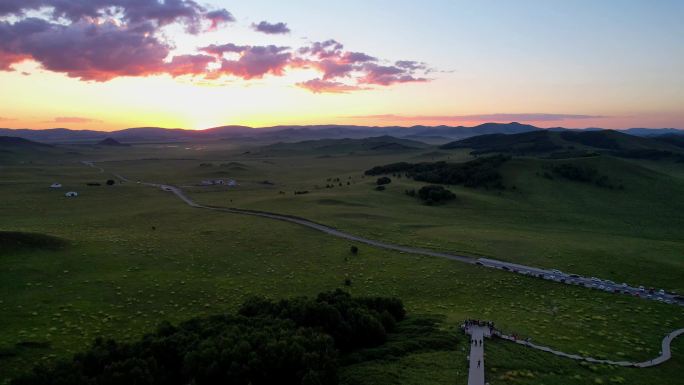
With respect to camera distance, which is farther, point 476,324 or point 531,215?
point 531,215

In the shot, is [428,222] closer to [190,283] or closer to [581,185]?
[190,283]

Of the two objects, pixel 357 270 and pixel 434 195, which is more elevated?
pixel 434 195

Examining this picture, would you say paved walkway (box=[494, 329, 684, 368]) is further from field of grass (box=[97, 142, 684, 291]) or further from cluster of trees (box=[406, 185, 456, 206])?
cluster of trees (box=[406, 185, 456, 206])

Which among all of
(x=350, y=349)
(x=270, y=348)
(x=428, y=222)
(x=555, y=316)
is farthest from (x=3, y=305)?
(x=428, y=222)

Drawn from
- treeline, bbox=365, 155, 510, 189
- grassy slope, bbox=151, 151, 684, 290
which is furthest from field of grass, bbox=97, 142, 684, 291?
treeline, bbox=365, 155, 510, 189

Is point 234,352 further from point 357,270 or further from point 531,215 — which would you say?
point 531,215

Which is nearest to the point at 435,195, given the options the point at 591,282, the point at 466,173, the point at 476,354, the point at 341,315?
the point at 466,173
